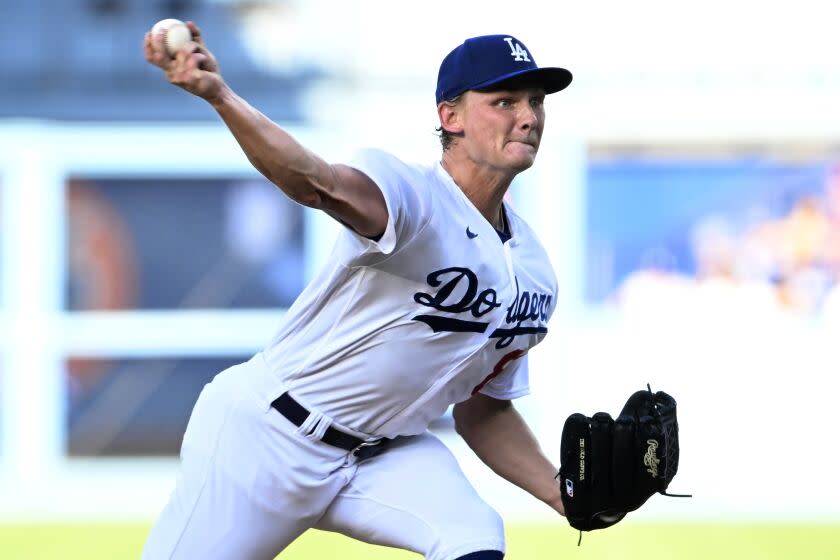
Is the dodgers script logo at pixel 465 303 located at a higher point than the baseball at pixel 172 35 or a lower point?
lower

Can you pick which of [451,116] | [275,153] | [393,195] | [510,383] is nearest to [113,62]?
[510,383]

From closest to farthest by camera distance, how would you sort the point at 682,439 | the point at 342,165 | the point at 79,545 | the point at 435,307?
the point at 342,165 < the point at 435,307 < the point at 79,545 < the point at 682,439

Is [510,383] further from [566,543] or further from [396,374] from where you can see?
[566,543]

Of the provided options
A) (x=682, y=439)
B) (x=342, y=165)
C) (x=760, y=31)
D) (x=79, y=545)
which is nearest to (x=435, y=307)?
(x=342, y=165)

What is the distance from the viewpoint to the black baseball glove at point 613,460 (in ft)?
11.2

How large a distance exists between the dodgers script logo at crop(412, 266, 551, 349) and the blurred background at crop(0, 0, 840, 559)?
19.7 ft

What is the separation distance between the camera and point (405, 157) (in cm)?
952

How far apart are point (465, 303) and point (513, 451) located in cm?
74

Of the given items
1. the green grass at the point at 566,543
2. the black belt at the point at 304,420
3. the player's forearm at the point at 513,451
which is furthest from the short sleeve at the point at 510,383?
the green grass at the point at 566,543

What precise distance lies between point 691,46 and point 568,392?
263 centimetres

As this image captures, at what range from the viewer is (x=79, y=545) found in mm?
6902

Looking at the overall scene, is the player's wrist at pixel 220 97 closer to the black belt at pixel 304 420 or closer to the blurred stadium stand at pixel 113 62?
the black belt at pixel 304 420

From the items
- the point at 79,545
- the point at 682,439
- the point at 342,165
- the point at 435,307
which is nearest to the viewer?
the point at 342,165

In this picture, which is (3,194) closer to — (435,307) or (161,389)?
(161,389)
